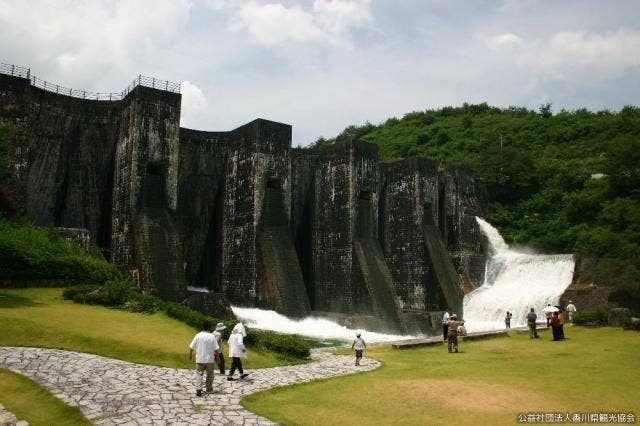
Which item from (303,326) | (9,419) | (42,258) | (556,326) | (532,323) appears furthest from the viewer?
(303,326)

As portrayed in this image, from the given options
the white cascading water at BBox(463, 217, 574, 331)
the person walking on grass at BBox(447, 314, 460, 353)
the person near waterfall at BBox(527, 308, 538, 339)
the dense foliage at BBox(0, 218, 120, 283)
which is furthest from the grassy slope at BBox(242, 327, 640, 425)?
the white cascading water at BBox(463, 217, 574, 331)

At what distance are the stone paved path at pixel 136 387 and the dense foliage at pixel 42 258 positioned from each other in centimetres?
698

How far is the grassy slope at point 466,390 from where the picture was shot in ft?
29.0

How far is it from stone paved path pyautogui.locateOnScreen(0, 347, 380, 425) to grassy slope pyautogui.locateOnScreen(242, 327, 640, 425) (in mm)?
514

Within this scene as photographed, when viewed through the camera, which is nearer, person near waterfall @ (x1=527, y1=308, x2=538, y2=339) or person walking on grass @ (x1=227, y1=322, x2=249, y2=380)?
person walking on grass @ (x1=227, y1=322, x2=249, y2=380)

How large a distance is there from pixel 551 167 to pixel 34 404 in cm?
4063

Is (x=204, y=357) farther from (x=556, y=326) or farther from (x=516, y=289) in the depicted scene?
(x=516, y=289)

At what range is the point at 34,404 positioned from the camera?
8.71m

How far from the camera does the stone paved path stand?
27.6 feet

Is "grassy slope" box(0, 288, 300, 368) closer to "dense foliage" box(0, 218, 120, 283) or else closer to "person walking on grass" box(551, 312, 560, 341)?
"dense foliage" box(0, 218, 120, 283)

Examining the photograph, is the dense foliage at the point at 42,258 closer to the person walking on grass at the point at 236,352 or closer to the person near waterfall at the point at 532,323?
the person walking on grass at the point at 236,352

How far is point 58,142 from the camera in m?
24.6

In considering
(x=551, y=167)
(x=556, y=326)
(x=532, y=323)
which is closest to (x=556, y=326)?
(x=556, y=326)

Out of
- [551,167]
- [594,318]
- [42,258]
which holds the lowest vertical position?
[594,318]
